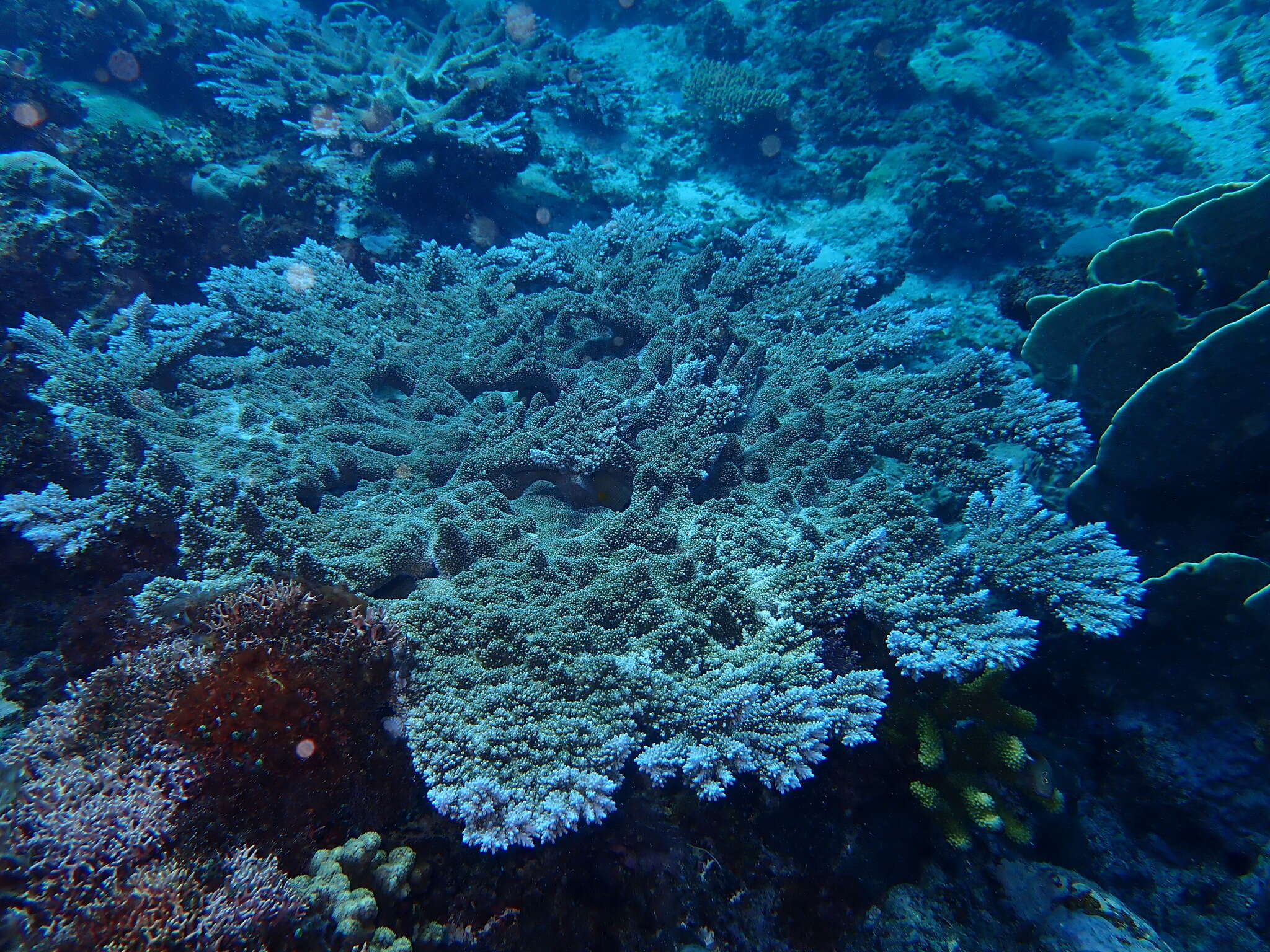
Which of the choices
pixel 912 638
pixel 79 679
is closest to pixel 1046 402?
pixel 912 638

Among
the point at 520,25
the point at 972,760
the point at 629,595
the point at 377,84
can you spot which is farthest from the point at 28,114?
the point at 972,760

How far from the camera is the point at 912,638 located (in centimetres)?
258

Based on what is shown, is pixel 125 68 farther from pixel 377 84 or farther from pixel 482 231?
pixel 482 231

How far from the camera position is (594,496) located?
3.68 m

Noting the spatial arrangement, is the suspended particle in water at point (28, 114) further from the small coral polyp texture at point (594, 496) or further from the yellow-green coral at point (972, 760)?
the yellow-green coral at point (972, 760)

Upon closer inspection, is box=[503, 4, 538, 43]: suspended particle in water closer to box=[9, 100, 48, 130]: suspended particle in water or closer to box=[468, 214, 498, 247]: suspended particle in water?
box=[468, 214, 498, 247]: suspended particle in water

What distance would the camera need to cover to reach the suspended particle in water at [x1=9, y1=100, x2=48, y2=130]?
25.0 feet

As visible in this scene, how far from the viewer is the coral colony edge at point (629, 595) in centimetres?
227

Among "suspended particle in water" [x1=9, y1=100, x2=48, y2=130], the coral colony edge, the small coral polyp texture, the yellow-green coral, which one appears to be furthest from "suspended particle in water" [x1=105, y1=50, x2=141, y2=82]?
the yellow-green coral

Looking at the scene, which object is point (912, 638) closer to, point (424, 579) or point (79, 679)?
point (424, 579)

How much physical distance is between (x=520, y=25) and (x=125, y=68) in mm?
6949

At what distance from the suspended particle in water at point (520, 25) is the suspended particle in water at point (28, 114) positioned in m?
7.31

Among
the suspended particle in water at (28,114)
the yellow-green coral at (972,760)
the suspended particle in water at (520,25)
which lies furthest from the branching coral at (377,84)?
the yellow-green coral at (972,760)

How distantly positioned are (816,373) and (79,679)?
494 cm
